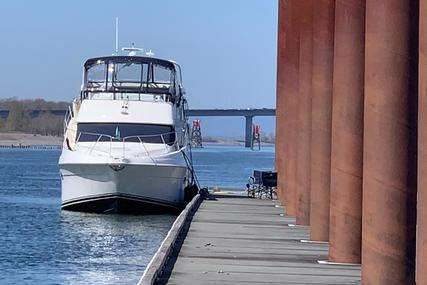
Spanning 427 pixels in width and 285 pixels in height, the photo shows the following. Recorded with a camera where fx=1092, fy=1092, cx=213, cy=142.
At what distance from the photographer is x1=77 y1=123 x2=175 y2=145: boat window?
3300cm

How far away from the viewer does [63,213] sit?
34.7 meters

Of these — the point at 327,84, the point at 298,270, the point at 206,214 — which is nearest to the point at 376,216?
the point at 298,270

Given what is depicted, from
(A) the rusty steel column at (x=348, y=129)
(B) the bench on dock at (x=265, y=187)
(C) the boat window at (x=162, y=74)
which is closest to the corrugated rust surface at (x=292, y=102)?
(B) the bench on dock at (x=265, y=187)

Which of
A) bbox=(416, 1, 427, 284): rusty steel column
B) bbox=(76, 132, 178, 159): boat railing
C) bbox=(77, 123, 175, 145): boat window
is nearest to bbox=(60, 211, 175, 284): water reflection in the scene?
bbox=(76, 132, 178, 159): boat railing

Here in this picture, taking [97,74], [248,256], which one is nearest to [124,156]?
[97,74]

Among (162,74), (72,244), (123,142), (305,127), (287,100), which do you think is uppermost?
(162,74)

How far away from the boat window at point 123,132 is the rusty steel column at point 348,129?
61.7 feet

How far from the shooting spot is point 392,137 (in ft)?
36.0

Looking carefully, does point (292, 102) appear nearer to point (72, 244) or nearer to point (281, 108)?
point (281, 108)

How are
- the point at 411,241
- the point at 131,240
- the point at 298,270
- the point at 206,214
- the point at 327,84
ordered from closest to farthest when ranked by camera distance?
the point at 411,241, the point at 298,270, the point at 327,84, the point at 206,214, the point at 131,240

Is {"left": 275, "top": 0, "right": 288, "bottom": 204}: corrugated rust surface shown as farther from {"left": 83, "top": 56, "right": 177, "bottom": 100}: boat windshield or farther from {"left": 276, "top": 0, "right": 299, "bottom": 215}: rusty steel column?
{"left": 83, "top": 56, "right": 177, "bottom": 100}: boat windshield

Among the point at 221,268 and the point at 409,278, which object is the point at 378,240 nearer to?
the point at 409,278

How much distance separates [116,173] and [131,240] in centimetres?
488

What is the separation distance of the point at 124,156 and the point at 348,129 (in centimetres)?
1848
